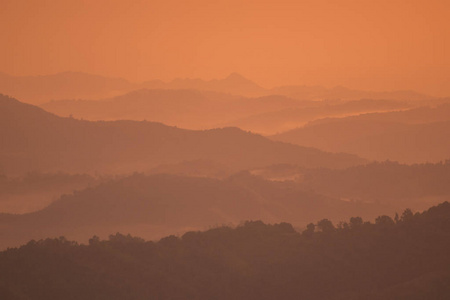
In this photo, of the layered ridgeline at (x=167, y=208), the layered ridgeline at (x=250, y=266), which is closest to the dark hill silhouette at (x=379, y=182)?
the layered ridgeline at (x=167, y=208)

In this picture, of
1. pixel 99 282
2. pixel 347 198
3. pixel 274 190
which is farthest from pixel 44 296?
pixel 347 198

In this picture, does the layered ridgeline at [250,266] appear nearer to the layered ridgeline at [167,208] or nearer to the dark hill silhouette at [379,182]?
the layered ridgeline at [167,208]

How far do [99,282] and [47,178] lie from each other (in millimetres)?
119036

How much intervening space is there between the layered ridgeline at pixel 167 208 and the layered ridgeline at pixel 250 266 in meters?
48.9

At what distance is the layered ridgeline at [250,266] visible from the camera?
221 ft

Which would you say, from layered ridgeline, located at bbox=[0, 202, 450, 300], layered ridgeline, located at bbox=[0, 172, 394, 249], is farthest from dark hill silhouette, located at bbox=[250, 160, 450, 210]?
layered ridgeline, located at bbox=[0, 202, 450, 300]

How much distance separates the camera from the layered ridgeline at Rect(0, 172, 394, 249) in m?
134

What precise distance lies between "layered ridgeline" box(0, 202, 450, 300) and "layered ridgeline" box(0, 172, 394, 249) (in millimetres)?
48872

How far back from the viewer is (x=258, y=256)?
7562 cm

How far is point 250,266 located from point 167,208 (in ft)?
232

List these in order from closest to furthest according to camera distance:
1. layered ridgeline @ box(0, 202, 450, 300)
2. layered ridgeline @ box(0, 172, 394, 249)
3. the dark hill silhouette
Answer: layered ridgeline @ box(0, 202, 450, 300) → layered ridgeline @ box(0, 172, 394, 249) → the dark hill silhouette

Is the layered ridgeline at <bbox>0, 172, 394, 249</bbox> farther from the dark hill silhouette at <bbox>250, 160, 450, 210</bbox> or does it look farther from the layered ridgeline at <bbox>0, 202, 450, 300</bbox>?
the layered ridgeline at <bbox>0, 202, 450, 300</bbox>

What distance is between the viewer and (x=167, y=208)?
14350 centimetres

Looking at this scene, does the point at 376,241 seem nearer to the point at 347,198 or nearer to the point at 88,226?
the point at 88,226
